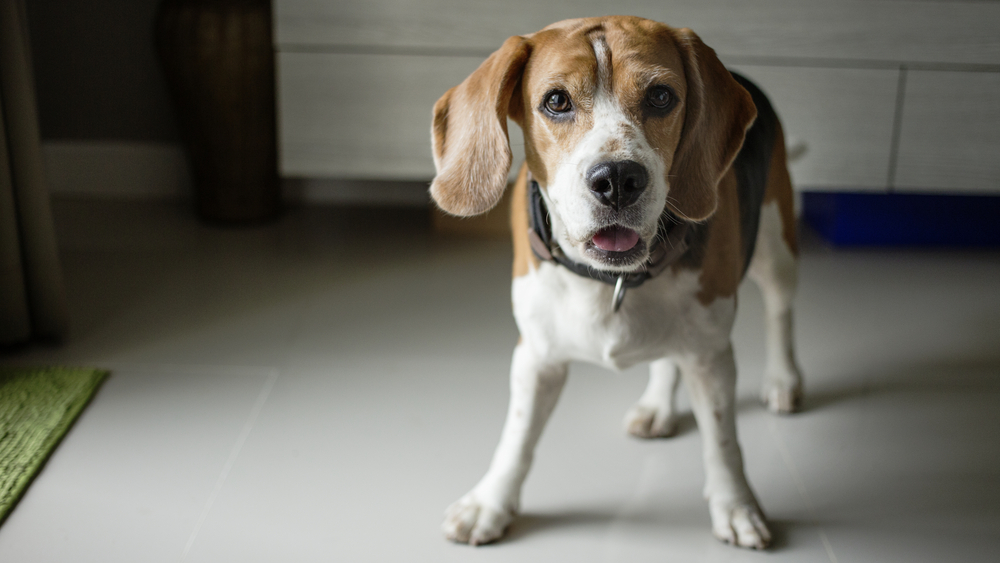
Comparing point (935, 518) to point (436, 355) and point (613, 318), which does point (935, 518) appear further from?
point (436, 355)

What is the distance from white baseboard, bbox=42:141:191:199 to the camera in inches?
111

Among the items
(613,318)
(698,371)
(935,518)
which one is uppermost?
(613,318)

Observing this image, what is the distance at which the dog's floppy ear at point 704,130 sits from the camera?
106 cm

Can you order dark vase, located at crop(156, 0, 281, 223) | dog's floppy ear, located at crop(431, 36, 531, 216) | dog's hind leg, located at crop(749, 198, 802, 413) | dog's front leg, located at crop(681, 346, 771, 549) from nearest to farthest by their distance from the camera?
1. dog's floppy ear, located at crop(431, 36, 531, 216)
2. dog's front leg, located at crop(681, 346, 771, 549)
3. dog's hind leg, located at crop(749, 198, 802, 413)
4. dark vase, located at crop(156, 0, 281, 223)

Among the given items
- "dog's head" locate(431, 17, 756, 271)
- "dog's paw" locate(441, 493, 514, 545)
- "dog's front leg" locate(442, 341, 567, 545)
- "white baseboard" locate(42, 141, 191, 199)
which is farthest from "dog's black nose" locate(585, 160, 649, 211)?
"white baseboard" locate(42, 141, 191, 199)

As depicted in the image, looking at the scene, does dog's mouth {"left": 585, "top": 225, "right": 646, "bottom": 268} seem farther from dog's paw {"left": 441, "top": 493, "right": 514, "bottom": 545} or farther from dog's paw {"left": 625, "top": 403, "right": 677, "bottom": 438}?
dog's paw {"left": 625, "top": 403, "right": 677, "bottom": 438}

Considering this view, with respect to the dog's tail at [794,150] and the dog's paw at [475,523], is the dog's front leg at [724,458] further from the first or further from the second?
the dog's tail at [794,150]

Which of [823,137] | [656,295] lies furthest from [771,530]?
[823,137]

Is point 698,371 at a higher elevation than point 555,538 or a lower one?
higher

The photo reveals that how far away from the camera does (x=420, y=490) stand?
4.66ft

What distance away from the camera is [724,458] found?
51.6 inches

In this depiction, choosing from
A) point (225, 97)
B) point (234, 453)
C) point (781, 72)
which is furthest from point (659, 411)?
point (225, 97)

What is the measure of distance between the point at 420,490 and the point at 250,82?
155 cm

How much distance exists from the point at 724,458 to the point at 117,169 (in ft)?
7.63
